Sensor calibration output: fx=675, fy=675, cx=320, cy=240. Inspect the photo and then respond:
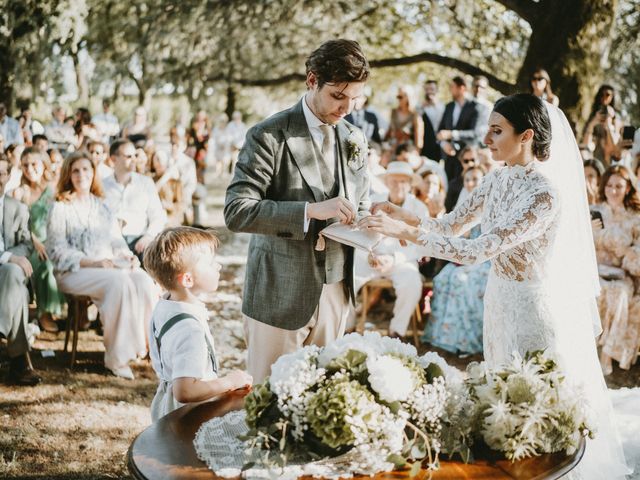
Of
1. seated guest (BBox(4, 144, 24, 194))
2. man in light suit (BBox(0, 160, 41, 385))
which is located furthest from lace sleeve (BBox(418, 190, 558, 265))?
seated guest (BBox(4, 144, 24, 194))

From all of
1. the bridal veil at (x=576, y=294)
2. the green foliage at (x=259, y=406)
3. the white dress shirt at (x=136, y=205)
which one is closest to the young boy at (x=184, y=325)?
the green foliage at (x=259, y=406)

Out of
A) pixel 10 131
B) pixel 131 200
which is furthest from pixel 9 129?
pixel 131 200

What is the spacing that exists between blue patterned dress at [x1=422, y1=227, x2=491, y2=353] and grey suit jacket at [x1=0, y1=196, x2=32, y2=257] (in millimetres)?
3812

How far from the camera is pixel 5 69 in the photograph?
1514cm

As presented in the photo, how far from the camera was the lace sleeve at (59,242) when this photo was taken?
5.87m

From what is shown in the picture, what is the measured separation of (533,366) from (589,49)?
28.1ft

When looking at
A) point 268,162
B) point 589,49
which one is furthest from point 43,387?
point 589,49

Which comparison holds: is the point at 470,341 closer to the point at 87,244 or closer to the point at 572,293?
the point at 572,293

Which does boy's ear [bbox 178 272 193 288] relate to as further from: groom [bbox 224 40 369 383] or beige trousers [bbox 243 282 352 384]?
beige trousers [bbox 243 282 352 384]

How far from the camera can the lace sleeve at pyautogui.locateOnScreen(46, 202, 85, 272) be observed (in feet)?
19.2

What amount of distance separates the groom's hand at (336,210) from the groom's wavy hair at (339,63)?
1.65ft

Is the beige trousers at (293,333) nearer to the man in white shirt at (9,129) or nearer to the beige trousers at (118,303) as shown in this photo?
the beige trousers at (118,303)

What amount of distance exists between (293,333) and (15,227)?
350 cm

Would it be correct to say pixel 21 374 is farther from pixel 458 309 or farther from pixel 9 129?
pixel 9 129
